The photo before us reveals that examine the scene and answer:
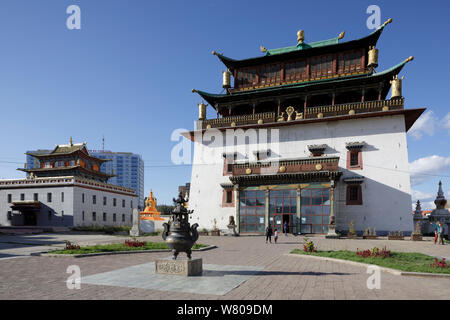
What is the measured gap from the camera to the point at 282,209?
28938mm

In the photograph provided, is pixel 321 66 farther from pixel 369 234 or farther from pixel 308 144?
pixel 369 234

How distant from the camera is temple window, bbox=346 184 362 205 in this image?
28.1 meters

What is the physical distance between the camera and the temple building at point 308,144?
90.8 ft

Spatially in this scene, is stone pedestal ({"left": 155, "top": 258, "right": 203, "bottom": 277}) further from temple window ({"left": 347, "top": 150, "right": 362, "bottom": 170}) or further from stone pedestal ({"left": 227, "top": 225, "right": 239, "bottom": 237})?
temple window ({"left": 347, "top": 150, "right": 362, "bottom": 170})

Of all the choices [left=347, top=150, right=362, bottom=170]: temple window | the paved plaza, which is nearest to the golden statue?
[left=347, top=150, right=362, bottom=170]: temple window

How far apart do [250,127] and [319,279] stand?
85.9 ft

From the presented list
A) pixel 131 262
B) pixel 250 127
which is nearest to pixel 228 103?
pixel 250 127

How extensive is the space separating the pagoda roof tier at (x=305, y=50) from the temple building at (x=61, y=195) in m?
27.5

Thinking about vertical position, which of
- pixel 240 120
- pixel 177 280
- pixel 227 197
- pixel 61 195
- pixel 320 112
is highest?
pixel 320 112

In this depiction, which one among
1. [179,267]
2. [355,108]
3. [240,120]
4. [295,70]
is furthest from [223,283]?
[295,70]

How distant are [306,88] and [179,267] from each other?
90.9ft

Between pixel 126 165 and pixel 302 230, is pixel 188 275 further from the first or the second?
pixel 126 165

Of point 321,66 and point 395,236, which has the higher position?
point 321,66

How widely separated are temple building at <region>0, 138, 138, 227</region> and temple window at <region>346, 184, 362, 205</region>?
3530 cm
